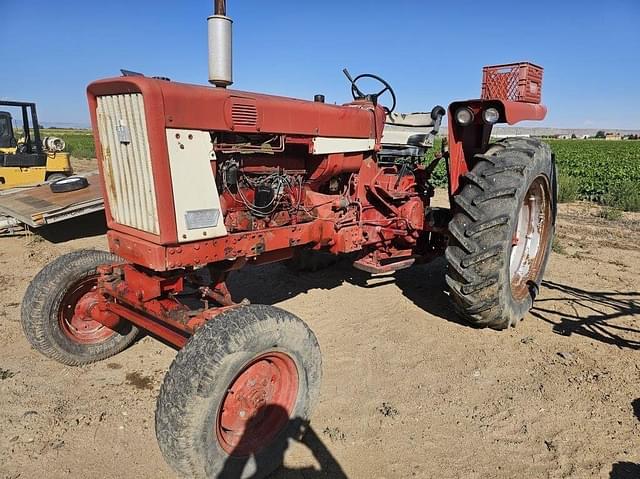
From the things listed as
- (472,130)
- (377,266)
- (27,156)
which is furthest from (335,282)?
(27,156)

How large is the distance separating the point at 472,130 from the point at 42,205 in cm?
538

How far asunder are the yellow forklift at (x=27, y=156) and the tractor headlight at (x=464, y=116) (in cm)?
724

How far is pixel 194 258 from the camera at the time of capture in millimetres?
2738

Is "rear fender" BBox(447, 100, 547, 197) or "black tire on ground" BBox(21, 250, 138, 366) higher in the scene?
"rear fender" BBox(447, 100, 547, 197)

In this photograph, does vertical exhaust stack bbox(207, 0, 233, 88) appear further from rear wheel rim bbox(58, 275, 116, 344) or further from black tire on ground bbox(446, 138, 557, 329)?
black tire on ground bbox(446, 138, 557, 329)

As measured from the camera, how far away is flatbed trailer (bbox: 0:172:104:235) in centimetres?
594

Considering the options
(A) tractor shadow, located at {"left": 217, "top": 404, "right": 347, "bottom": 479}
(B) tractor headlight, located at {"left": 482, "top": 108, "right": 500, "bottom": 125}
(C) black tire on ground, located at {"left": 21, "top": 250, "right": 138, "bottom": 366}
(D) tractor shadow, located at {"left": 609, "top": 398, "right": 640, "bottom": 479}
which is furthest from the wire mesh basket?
(C) black tire on ground, located at {"left": 21, "top": 250, "right": 138, "bottom": 366}

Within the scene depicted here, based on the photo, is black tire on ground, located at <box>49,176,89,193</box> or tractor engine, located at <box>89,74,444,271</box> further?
black tire on ground, located at <box>49,176,89,193</box>

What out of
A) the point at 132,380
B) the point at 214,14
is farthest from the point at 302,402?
the point at 214,14

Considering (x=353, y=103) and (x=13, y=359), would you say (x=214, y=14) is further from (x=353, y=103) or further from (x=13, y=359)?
(x=13, y=359)

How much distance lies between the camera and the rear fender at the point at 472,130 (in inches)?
154

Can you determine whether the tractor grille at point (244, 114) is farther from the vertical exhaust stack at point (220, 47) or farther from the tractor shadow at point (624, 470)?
the tractor shadow at point (624, 470)

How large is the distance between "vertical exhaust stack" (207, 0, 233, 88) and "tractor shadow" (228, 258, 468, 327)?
7.77 ft

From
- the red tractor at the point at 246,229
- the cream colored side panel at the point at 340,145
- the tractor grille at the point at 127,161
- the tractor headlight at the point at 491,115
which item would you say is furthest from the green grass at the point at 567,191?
the tractor grille at the point at 127,161
